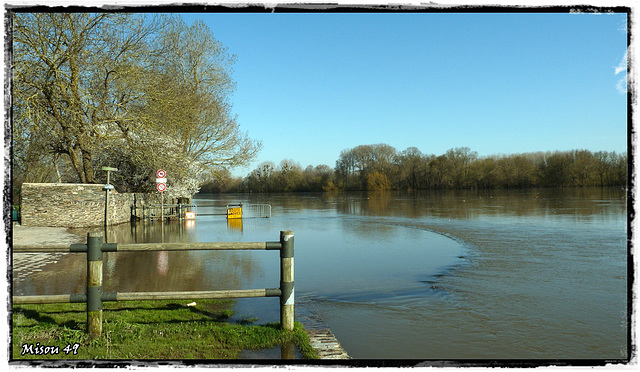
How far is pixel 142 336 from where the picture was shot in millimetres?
4609

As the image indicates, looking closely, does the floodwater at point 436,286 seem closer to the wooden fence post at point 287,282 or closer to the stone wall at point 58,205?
the wooden fence post at point 287,282

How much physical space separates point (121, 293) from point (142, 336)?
1.52 ft

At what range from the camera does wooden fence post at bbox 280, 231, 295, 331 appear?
477 cm

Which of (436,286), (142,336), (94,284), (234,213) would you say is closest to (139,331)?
(142,336)

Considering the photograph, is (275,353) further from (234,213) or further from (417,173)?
(417,173)

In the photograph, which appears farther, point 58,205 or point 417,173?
point 417,173

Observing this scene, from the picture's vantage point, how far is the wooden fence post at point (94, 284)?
456 centimetres

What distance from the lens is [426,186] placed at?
308 ft

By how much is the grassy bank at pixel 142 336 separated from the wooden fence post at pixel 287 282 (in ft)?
0.39

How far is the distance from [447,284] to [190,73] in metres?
27.3

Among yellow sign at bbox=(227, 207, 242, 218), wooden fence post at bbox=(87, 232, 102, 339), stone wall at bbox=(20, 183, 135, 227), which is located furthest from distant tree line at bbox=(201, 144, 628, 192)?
wooden fence post at bbox=(87, 232, 102, 339)

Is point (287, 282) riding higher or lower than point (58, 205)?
lower

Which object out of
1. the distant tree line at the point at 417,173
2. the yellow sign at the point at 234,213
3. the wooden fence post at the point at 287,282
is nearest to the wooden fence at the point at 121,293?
the wooden fence post at the point at 287,282

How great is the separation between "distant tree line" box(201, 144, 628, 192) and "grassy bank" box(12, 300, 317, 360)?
57.8m
